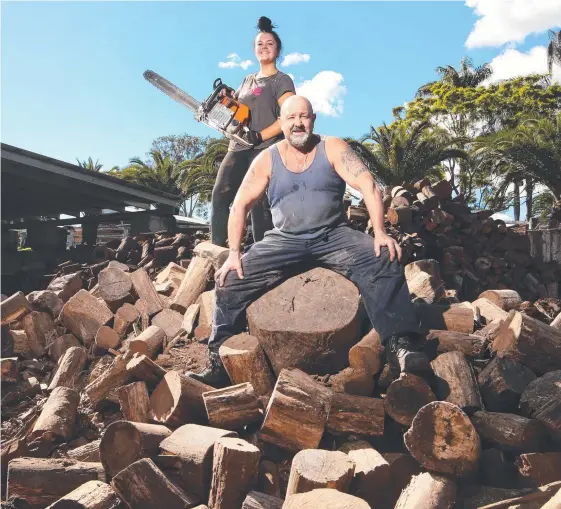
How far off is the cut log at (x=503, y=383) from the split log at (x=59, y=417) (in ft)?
8.11

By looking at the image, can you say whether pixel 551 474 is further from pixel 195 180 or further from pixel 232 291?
pixel 195 180

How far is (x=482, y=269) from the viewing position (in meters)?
7.62

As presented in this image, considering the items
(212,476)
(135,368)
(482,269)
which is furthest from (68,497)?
(482,269)

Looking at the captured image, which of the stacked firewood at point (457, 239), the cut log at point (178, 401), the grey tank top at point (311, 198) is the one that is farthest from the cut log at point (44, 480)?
the stacked firewood at point (457, 239)

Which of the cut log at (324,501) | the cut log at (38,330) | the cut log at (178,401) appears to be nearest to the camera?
the cut log at (324,501)

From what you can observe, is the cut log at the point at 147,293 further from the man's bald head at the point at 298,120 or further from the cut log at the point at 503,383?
the cut log at the point at 503,383

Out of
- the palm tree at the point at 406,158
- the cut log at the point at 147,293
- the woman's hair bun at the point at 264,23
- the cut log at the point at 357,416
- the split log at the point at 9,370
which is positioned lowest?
the split log at the point at 9,370

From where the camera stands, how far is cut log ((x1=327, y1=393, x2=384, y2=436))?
2.78 meters

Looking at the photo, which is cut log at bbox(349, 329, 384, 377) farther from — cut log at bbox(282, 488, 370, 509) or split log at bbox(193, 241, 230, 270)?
split log at bbox(193, 241, 230, 270)

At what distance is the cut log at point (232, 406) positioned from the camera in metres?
2.91

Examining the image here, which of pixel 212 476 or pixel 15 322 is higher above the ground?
Result: pixel 15 322

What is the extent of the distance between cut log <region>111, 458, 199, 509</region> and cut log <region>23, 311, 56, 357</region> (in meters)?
2.92

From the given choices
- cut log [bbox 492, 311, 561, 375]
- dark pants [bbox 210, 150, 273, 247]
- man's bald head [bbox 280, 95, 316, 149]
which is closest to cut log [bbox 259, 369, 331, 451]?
cut log [bbox 492, 311, 561, 375]

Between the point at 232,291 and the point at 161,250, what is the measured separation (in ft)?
13.5
